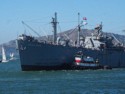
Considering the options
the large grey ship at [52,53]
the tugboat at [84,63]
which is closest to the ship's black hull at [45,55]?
the large grey ship at [52,53]

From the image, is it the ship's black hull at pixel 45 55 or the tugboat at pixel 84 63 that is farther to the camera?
the tugboat at pixel 84 63

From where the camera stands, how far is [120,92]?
49469 millimetres

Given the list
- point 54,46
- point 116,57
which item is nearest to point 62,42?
point 54,46

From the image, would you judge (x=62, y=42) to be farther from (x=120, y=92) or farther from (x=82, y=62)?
(x=120, y=92)

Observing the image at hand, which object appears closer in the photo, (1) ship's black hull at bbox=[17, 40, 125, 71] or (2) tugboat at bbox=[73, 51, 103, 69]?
(1) ship's black hull at bbox=[17, 40, 125, 71]

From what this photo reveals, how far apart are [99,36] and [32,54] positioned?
21772mm

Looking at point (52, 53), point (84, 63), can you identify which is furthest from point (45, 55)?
point (84, 63)

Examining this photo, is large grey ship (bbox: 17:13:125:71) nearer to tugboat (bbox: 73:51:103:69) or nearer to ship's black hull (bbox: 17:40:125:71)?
ship's black hull (bbox: 17:40:125:71)

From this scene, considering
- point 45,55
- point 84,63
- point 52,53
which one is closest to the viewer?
point 45,55

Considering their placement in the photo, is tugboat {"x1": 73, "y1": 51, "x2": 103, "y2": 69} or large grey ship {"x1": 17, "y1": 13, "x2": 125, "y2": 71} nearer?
large grey ship {"x1": 17, "y1": 13, "x2": 125, "y2": 71}

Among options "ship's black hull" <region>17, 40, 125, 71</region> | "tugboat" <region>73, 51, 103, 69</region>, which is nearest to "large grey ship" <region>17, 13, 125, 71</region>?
"ship's black hull" <region>17, 40, 125, 71</region>

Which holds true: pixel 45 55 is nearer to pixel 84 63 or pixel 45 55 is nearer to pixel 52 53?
pixel 52 53

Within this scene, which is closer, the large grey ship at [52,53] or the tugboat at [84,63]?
the large grey ship at [52,53]

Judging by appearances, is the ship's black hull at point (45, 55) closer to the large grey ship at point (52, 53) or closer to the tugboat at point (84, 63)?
the large grey ship at point (52, 53)
